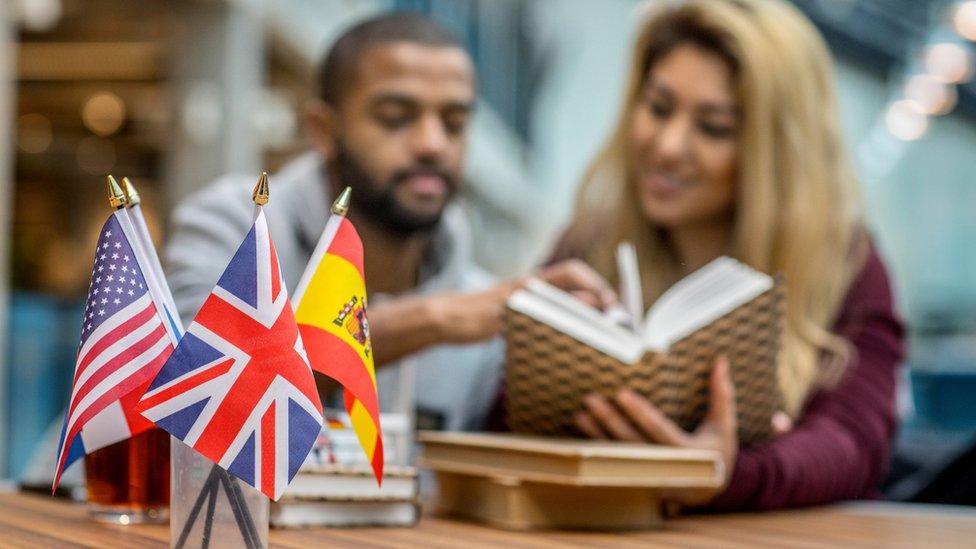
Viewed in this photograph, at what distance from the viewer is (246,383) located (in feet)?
2.21

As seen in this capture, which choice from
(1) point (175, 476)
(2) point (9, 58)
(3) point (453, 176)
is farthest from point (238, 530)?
(2) point (9, 58)

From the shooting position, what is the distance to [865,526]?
122 centimetres

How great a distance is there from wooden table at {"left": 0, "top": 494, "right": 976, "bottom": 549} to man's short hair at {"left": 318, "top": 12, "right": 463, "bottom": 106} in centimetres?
116

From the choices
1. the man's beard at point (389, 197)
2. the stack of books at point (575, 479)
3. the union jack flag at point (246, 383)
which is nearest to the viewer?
the union jack flag at point (246, 383)

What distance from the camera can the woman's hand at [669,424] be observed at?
118cm

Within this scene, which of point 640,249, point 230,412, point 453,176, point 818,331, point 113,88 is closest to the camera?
point 230,412

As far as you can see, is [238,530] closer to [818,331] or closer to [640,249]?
[818,331]

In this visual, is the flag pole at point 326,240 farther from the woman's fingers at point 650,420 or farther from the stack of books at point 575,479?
the woman's fingers at point 650,420

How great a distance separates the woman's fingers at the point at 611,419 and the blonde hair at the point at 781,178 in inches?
18.0

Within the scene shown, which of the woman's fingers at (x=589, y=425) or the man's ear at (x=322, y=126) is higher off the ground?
the man's ear at (x=322, y=126)

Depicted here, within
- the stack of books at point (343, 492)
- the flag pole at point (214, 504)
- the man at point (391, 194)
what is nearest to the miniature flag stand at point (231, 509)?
the flag pole at point (214, 504)

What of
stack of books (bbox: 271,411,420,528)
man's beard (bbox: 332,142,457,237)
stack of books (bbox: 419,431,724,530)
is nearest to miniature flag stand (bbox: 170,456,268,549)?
stack of books (bbox: 271,411,420,528)

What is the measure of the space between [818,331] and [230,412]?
1139mm

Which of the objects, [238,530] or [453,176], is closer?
[238,530]
